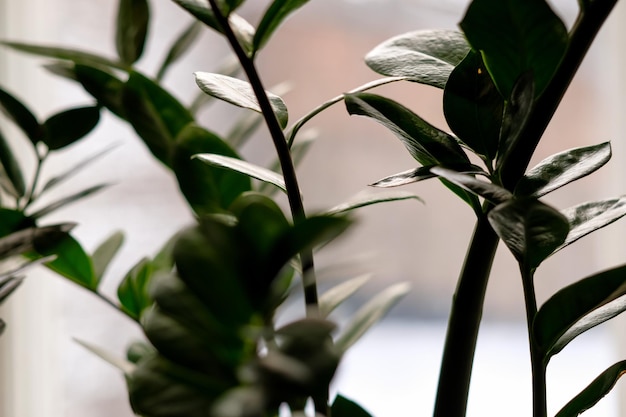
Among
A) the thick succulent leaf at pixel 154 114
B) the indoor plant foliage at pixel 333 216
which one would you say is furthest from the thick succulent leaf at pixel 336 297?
the thick succulent leaf at pixel 154 114

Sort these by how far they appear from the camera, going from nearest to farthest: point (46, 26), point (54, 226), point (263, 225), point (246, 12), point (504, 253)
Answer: point (263, 225) → point (54, 226) → point (46, 26) → point (246, 12) → point (504, 253)

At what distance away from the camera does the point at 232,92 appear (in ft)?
0.86

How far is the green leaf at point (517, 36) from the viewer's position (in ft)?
0.73

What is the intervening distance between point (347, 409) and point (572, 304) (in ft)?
0.32

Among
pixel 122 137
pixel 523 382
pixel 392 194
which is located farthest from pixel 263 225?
pixel 523 382

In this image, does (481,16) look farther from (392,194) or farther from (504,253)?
(504,253)

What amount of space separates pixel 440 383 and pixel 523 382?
1.09 meters

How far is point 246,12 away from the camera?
112cm

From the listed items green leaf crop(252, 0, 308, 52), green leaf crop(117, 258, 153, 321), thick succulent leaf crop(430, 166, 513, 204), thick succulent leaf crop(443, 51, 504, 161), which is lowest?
green leaf crop(117, 258, 153, 321)

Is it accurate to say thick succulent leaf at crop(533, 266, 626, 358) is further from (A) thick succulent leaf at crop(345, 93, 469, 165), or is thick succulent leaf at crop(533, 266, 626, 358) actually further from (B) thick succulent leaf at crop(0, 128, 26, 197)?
(B) thick succulent leaf at crop(0, 128, 26, 197)

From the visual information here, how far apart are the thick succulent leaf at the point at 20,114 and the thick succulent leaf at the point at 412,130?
0.59 ft

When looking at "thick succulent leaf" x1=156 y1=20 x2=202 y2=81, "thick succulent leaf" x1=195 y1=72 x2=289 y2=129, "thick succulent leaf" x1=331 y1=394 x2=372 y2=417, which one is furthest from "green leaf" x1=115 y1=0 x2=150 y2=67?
"thick succulent leaf" x1=331 y1=394 x2=372 y2=417

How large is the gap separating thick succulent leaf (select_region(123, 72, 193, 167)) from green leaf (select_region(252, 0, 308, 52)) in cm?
7

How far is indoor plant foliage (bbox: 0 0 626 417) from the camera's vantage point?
162 millimetres
